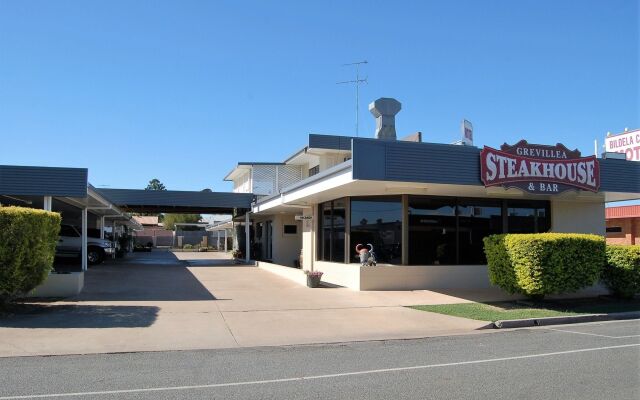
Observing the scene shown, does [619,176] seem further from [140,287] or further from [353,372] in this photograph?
[140,287]

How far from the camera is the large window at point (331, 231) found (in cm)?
1931

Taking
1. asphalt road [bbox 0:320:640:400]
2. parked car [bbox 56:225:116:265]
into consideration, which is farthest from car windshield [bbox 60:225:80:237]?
→ asphalt road [bbox 0:320:640:400]

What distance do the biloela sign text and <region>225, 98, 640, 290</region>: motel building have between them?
0.03m

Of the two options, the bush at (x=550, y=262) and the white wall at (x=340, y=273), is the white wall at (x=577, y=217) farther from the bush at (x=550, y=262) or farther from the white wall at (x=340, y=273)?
the white wall at (x=340, y=273)

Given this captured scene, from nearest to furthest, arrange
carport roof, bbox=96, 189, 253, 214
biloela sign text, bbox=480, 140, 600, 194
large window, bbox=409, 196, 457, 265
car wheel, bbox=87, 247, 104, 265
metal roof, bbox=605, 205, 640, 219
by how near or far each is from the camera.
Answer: biloela sign text, bbox=480, 140, 600, 194, large window, bbox=409, 196, 457, 265, car wheel, bbox=87, 247, 104, 265, carport roof, bbox=96, 189, 253, 214, metal roof, bbox=605, 205, 640, 219

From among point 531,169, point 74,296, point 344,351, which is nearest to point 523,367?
point 344,351

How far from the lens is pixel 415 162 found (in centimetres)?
1463

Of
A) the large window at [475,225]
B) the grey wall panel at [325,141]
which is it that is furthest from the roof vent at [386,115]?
the grey wall panel at [325,141]

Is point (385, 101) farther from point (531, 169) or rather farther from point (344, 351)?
point (344, 351)

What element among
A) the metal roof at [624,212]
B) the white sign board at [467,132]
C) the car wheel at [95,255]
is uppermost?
the white sign board at [467,132]

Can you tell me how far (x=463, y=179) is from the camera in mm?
15133

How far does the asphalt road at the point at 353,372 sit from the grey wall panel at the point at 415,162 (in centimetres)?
538

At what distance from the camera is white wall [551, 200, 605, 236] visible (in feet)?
65.9

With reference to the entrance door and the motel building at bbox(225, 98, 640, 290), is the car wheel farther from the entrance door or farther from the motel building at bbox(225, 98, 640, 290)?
the motel building at bbox(225, 98, 640, 290)
